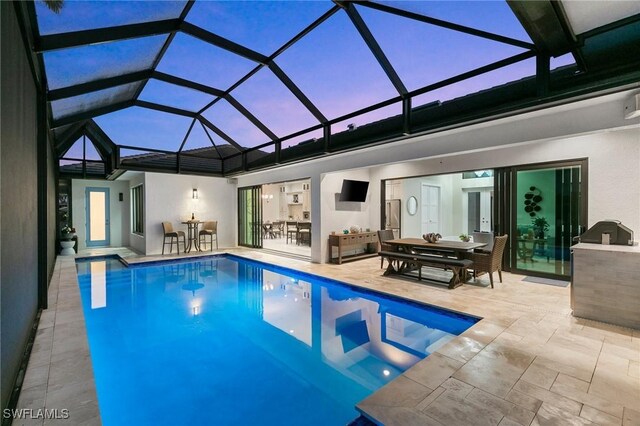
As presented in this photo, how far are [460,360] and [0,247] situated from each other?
359cm

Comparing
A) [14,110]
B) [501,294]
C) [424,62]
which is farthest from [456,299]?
[14,110]

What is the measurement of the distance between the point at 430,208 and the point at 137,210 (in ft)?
34.3

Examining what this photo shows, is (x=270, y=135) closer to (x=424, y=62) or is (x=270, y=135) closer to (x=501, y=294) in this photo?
(x=424, y=62)

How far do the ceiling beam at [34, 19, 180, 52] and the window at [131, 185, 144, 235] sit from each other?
6.89m

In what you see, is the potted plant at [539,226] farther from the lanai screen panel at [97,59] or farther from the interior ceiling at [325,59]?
the lanai screen panel at [97,59]

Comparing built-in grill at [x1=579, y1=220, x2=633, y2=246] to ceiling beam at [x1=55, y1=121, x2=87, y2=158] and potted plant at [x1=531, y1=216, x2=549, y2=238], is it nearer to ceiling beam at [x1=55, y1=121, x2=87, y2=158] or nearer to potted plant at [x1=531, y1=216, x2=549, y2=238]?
potted plant at [x1=531, y1=216, x2=549, y2=238]

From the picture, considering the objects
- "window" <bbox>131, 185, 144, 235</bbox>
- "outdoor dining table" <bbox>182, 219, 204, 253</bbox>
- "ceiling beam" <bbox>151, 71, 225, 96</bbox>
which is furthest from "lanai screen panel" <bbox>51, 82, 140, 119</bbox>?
"outdoor dining table" <bbox>182, 219, 204, 253</bbox>

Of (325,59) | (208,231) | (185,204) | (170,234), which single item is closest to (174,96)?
(325,59)

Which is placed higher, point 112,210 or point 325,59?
point 325,59

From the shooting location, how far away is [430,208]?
10.1 m

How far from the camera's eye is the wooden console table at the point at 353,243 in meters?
7.60

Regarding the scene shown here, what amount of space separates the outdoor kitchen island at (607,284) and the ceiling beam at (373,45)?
336 centimetres

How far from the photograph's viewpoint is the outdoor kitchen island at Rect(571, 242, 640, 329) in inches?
134

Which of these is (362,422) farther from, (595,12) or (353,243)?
(353,243)
